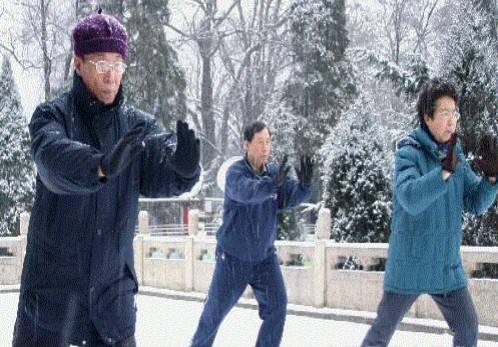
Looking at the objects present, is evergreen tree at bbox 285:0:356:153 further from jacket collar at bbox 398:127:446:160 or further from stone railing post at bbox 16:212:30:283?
jacket collar at bbox 398:127:446:160

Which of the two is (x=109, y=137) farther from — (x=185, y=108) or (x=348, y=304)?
(x=185, y=108)

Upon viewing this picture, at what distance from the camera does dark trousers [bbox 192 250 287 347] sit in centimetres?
547

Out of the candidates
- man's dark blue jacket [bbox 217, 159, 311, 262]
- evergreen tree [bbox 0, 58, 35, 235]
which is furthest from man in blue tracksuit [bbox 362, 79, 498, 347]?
evergreen tree [bbox 0, 58, 35, 235]

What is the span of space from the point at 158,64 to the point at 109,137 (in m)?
22.2

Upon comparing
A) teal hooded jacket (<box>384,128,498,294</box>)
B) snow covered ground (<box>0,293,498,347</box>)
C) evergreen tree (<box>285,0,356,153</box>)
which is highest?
evergreen tree (<box>285,0,356,153</box>)

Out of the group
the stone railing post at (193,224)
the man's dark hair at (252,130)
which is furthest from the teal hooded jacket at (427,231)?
the stone railing post at (193,224)

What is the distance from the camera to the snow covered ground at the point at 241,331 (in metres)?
7.91

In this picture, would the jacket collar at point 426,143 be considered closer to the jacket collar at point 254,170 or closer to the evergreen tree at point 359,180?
the jacket collar at point 254,170

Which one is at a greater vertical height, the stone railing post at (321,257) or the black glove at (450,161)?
the black glove at (450,161)

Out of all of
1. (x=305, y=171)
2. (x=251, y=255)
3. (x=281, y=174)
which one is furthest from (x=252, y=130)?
(x=251, y=255)

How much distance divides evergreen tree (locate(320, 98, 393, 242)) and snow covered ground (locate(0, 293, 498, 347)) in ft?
5.52

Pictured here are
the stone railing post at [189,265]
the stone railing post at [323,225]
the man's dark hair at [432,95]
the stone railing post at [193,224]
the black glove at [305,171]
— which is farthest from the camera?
the stone railing post at [193,224]

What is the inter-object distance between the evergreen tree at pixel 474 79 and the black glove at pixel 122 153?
7.91 m

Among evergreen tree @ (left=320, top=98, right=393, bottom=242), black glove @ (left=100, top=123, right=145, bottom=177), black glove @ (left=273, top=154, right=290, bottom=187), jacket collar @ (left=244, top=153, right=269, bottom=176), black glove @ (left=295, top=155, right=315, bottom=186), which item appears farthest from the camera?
evergreen tree @ (left=320, top=98, right=393, bottom=242)
